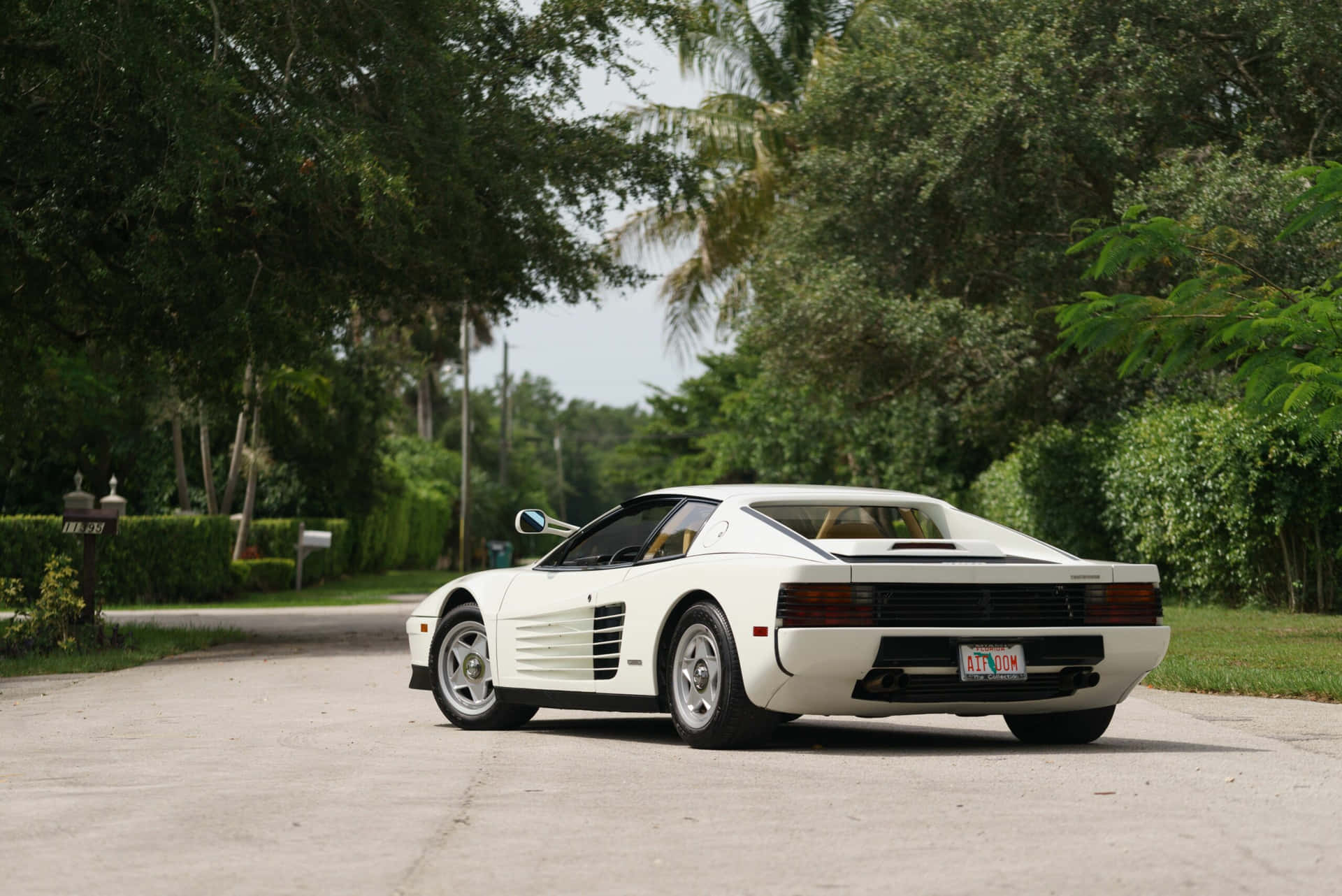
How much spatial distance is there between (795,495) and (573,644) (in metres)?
1.59

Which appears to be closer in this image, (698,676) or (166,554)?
(698,676)

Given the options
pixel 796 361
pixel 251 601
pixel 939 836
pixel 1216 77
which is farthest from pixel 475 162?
pixel 251 601

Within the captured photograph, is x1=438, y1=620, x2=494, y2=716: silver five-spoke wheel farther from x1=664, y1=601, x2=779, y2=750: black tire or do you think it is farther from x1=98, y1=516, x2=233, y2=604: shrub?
x1=98, y1=516, x2=233, y2=604: shrub

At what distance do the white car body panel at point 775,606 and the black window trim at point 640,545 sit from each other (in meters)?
0.04

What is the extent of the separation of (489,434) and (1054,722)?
10134 centimetres

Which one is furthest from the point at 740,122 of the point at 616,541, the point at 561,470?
the point at 561,470

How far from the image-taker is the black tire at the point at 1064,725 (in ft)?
31.7

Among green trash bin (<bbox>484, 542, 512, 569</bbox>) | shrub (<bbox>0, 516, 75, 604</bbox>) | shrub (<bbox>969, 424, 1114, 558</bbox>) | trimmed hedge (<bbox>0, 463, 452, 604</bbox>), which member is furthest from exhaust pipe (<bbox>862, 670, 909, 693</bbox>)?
green trash bin (<bbox>484, 542, 512, 569</bbox>)

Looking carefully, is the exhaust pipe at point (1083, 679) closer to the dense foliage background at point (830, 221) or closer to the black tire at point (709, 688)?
the black tire at point (709, 688)

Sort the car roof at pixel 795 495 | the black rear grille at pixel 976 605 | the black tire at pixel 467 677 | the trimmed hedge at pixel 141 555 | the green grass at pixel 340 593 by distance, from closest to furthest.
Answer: the black rear grille at pixel 976 605 → the car roof at pixel 795 495 → the black tire at pixel 467 677 → the trimmed hedge at pixel 141 555 → the green grass at pixel 340 593

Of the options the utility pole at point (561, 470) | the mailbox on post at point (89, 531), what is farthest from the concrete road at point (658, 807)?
the utility pole at point (561, 470)

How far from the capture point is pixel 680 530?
32.5 ft

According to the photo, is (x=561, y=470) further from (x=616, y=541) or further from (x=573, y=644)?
(x=573, y=644)

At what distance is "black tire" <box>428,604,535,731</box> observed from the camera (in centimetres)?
1073
